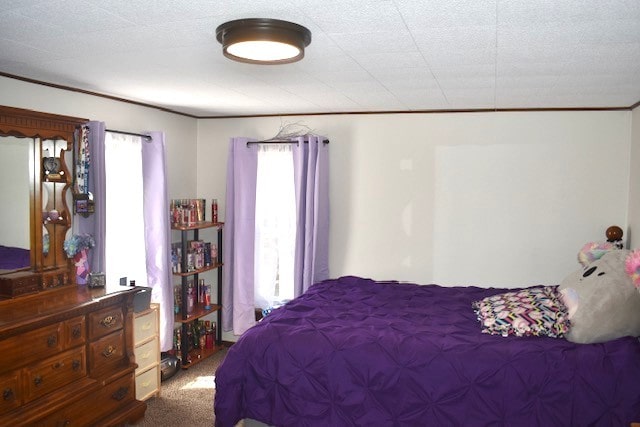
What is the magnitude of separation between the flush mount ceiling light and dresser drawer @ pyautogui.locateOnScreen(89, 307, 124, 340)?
187 centimetres

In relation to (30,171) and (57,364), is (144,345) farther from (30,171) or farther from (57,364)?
(30,171)

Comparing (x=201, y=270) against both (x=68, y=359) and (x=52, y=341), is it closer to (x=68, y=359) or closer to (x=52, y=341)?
(x=68, y=359)

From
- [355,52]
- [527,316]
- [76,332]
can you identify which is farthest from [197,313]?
[355,52]

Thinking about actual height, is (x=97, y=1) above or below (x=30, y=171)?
above

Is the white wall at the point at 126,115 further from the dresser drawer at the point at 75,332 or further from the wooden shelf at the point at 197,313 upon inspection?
the dresser drawer at the point at 75,332

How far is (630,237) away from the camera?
12.9 ft

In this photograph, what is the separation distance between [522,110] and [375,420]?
9.27 ft

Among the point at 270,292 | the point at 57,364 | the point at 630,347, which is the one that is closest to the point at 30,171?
the point at 57,364

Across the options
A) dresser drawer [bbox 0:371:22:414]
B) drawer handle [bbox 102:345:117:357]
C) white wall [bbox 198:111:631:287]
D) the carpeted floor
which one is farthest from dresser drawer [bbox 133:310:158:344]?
white wall [bbox 198:111:631:287]

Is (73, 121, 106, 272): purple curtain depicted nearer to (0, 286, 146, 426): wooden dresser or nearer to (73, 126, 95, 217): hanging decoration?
(73, 126, 95, 217): hanging decoration

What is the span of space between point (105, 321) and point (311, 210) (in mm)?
1997

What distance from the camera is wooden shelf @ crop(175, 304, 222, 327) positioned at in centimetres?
448

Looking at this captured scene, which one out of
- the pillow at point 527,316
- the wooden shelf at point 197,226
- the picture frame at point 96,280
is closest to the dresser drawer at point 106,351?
the picture frame at point 96,280

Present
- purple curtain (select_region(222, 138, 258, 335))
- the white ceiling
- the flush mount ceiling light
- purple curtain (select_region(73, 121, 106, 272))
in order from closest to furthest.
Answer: the white ceiling → the flush mount ceiling light → purple curtain (select_region(73, 121, 106, 272)) → purple curtain (select_region(222, 138, 258, 335))
